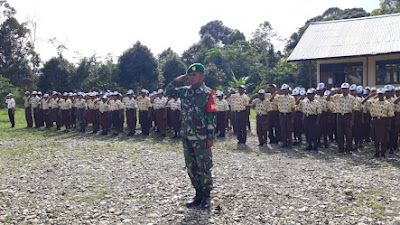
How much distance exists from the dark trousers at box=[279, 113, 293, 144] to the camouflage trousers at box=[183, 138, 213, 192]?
644 centimetres

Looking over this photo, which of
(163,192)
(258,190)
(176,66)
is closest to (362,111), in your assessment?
(258,190)

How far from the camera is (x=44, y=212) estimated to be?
5.82 meters

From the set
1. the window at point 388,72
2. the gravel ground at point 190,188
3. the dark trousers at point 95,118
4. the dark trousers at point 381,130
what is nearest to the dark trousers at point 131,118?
the dark trousers at point 95,118

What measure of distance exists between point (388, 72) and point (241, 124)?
1383cm

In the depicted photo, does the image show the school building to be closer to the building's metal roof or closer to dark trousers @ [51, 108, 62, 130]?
the building's metal roof

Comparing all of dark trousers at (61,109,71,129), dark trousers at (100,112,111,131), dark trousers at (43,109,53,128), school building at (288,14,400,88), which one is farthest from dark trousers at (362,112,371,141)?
dark trousers at (43,109,53,128)

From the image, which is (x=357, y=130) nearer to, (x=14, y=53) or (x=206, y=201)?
(x=206, y=201)

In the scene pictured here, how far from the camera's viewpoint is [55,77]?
30.3 metres

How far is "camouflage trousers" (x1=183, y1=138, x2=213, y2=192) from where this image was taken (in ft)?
19.1

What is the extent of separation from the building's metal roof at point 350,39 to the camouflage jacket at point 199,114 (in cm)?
1794

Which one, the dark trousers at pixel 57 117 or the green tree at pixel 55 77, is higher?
the green tree at pixel 55 77

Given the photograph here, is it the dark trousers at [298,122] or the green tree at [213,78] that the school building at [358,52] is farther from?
the dark trousers at [298,122]

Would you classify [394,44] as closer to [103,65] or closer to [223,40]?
[103,65]

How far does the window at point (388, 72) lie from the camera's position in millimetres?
22250
